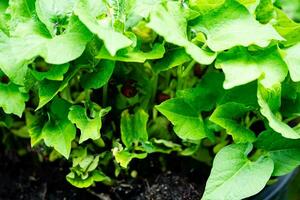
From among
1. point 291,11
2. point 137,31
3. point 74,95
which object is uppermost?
point 137,31

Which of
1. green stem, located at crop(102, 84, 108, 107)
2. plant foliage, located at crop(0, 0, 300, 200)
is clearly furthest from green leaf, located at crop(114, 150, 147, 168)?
green stem, located at crop(102, 84, 108, 107)

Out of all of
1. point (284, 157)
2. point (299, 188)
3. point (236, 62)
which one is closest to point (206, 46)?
point (236, 62)

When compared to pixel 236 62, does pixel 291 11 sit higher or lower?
lower

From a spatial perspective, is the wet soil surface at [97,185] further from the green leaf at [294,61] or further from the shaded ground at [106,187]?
the green leaf at [294,61]

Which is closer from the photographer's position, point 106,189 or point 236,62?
point 236,62

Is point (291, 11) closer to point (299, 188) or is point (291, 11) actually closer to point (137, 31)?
point (299, 188)

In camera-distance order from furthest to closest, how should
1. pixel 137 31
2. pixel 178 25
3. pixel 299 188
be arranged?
pixel 299 188
pixel 137 31
pixel 178 25

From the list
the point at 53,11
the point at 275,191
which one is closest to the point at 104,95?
the point at 53,11
